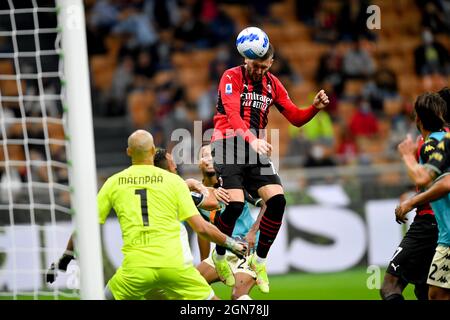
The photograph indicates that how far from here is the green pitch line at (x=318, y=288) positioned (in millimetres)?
14445

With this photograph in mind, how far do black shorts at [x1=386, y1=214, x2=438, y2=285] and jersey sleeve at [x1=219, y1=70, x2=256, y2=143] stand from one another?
1.82 meters

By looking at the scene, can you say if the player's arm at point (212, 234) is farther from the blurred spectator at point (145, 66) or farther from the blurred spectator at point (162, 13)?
the blurred spectator at point (162, 13)

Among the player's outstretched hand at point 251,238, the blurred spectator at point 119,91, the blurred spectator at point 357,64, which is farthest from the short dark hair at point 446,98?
the blurred spectator at point 119,91

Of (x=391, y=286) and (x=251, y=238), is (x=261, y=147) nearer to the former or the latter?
(x=251, y=238)

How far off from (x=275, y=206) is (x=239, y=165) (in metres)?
0.54

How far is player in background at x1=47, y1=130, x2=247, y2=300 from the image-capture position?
8.34 meters

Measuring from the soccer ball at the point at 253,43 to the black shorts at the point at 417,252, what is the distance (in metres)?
2.22

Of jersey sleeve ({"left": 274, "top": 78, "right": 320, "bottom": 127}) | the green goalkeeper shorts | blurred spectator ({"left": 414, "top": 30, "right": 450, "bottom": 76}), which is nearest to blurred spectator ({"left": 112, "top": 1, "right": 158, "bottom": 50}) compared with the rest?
blurred spectator ({"left": 414, "top": 30, "right": 450, "bottom": 76})

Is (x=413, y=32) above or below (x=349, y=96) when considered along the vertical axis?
above

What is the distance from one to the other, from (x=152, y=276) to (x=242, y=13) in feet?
50.3

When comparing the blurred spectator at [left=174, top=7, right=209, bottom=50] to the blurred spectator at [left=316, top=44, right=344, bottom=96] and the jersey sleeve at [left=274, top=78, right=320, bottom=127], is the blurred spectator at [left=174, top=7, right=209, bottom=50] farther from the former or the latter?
the jersey sleeve at [left=274, top=78, right=320, bottom=127]
